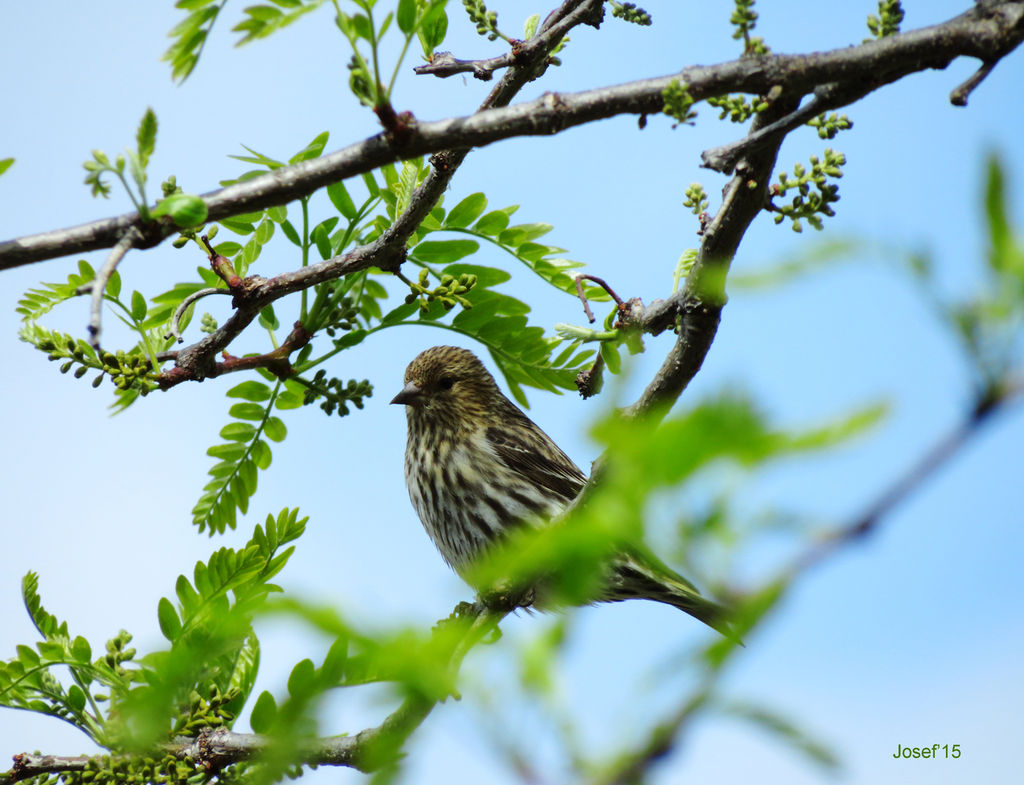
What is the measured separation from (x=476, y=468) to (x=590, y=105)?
4375mm

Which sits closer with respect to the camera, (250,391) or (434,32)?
(434,32)

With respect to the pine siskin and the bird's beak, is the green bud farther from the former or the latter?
the bird's beak

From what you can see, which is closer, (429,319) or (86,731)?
(86,731)

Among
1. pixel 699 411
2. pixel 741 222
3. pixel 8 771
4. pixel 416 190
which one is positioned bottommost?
pixel 699 411

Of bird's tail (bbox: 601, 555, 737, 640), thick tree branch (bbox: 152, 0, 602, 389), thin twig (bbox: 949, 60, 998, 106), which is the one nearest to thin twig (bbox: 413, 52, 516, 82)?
thick tree branch (bbox: 152, 0, 602, 389)

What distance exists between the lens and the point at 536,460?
23.0 ft

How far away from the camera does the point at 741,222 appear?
297 centimetres

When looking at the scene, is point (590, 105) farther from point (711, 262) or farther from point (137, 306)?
point (137, 306)

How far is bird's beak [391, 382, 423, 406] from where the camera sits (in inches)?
287

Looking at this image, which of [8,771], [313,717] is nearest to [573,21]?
[313,717]

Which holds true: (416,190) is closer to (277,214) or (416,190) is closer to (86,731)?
(277,214)

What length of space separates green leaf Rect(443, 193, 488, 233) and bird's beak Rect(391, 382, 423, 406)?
3.05 metres

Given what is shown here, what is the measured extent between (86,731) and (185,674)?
9.66ft

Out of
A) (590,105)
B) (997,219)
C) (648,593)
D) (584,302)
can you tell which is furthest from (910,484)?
(648,593)
